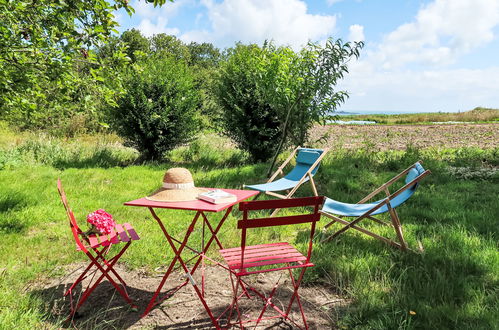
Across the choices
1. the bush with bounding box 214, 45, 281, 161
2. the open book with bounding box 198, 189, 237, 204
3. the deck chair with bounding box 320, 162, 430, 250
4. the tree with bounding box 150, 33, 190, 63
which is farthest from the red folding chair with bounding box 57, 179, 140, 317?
the tree with bounding box 150, 33, 190, 63

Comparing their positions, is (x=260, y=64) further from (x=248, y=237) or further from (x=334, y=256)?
(x=334, y=256)

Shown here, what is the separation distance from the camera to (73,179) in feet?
23.6

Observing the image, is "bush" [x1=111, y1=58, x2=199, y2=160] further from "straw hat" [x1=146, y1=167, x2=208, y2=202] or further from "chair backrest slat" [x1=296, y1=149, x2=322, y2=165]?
"straw hat" [x1=146, y1=167, x2=208, y2=202]

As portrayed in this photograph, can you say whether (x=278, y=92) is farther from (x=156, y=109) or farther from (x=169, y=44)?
(x=169, y=44)

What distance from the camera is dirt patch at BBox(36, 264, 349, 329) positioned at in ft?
9.12

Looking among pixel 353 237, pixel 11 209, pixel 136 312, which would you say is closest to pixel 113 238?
pixel 136 312

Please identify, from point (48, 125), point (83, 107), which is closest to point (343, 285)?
point (83, 107)

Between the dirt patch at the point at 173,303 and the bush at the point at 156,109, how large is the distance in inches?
252

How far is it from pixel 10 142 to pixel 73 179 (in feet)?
17.7

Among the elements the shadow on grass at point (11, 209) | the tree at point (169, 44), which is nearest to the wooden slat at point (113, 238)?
the shadow on grass at point (11, 209)

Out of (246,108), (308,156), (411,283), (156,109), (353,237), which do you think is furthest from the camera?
(156,109)

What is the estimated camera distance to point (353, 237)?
443cm

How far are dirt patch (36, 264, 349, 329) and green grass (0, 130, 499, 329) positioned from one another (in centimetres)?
12

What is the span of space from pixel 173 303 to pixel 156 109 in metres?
7.32
